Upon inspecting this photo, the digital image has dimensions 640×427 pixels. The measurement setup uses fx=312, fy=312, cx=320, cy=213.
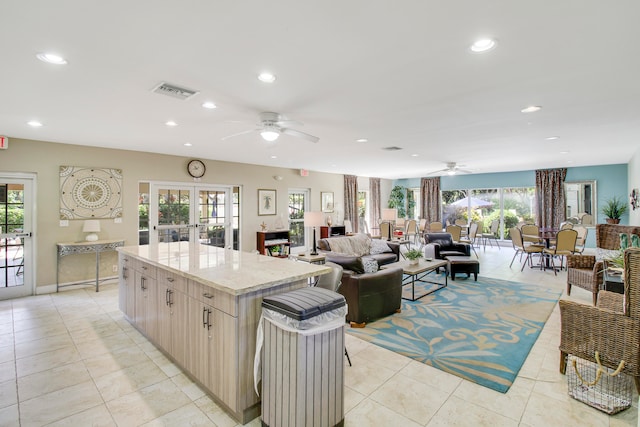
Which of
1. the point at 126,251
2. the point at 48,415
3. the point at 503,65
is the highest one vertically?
the point at 503,65

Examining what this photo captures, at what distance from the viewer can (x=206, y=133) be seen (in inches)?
175

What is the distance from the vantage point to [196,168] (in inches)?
264

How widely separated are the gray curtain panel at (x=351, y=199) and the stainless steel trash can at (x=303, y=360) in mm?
8611

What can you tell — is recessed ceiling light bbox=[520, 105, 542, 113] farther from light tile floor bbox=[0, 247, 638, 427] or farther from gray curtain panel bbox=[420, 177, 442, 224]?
gray curtain panel bbox=[420, 177, 442, 224]

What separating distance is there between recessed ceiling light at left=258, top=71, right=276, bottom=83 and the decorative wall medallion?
443 cm

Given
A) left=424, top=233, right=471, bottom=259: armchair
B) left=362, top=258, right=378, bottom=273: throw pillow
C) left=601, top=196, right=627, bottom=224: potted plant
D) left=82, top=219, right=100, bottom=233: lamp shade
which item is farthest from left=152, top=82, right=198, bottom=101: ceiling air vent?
left=601, top=196, right=627, bottom=224: potted plant

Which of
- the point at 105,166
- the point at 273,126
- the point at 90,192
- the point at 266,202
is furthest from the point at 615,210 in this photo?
the point at 90,192

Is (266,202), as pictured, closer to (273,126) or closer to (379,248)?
(379,248)

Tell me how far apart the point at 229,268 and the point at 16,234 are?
4.52 m

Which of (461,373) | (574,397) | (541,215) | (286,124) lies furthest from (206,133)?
(541,215)

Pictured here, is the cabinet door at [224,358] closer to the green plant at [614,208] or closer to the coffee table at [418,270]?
the coffee table at [418,270]

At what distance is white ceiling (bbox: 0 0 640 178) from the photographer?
170cm

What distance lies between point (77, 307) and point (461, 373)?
4.87 meters

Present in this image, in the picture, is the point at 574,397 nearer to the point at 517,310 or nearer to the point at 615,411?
the point at 615,411
